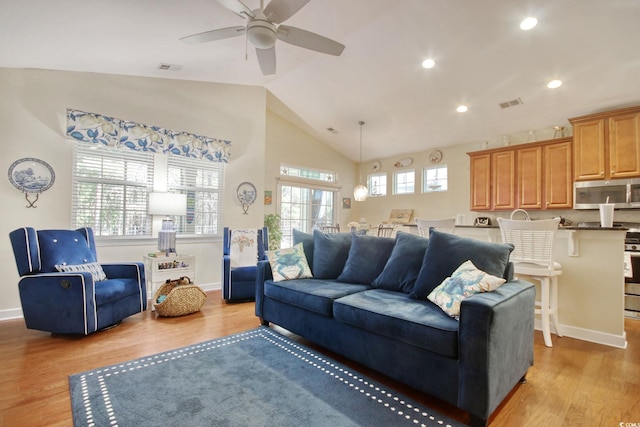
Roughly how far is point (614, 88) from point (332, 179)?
504cm

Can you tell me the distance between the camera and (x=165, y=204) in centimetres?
377

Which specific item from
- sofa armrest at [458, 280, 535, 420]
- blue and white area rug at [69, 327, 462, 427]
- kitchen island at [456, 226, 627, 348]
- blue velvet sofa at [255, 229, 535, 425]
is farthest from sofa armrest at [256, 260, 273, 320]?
kitchen island at [456, 226, 627, 348]

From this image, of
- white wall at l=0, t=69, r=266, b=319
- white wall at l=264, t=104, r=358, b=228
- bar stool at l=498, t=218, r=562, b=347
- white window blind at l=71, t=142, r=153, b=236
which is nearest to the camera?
bar stool at l=498, t=218, r=562, b=347

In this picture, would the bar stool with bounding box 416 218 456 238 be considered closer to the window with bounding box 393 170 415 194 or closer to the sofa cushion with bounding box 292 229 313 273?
the sofa cushion with bounding box 292 229 313 273

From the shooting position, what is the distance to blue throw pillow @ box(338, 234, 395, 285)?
2.78m

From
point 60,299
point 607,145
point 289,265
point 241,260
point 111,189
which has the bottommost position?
point 60,299

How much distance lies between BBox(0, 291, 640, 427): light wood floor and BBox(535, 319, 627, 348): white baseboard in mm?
75

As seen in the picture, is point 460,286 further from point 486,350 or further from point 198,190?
point 198,190

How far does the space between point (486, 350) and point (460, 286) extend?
17.5 inches

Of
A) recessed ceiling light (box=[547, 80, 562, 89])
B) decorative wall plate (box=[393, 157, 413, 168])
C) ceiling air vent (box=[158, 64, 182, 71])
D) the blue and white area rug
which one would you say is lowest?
the blue and white area rug

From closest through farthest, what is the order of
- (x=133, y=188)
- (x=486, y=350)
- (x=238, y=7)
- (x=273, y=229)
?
(x=486, y=350) → (x=238, y=7) → (x=133, y=188) → (x=273, y=229)

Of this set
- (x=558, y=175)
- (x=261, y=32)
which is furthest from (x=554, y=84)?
(x=261, y=32)

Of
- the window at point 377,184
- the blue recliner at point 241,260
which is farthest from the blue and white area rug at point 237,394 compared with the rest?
the window at point 377,184

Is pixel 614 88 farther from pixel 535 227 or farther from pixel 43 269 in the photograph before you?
pixel 43 269
